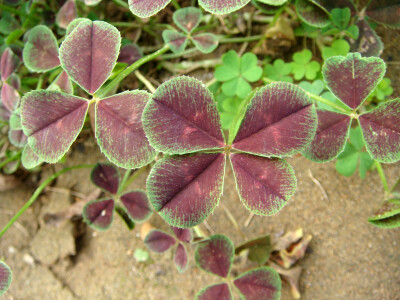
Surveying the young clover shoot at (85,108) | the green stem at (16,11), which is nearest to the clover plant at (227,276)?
the young clover shoot at (85,108)

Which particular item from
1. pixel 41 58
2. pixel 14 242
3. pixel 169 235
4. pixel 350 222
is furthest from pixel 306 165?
pixel 14 242

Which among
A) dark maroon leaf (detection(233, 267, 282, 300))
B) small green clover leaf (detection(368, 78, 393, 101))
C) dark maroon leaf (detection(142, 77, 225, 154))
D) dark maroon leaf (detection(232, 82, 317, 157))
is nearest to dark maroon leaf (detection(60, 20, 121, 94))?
dark maroon leaf (detection(142, 77, 225, 154))

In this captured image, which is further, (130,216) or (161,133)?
(130,216)

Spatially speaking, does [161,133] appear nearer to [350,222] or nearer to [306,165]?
[306,165]

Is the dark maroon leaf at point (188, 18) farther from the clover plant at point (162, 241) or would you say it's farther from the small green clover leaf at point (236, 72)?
the clover plant at point (162, 241)

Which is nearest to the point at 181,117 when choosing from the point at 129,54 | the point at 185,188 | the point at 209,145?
the point at 209,145

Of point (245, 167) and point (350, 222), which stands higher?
point (245, 167)
